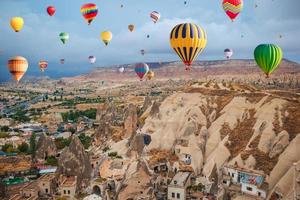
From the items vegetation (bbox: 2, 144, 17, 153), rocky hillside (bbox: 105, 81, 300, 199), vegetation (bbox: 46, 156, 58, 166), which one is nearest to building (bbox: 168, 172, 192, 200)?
rocky hillside (bbox: 105, 81, 300, 199)

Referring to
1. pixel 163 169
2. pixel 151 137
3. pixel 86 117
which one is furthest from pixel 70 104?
pixel 163 169

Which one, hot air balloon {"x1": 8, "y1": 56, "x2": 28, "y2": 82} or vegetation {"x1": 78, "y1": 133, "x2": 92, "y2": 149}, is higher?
hot air balloon {"x1": 8, "y1": 56, "x2": 28, "y2": 82}

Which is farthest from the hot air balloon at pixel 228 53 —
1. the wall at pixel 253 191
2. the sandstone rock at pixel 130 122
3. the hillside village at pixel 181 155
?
the wall at pixel 253 191

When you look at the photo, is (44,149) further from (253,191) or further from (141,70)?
(253,191)

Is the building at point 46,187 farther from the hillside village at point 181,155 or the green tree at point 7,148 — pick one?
the green tree at point 7,148

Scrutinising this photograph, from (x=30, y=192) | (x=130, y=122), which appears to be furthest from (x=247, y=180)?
(x=130, y=122)

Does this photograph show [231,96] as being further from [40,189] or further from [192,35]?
[40,189]

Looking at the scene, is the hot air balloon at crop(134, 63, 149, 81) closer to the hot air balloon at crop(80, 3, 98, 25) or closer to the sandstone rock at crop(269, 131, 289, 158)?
the hot air balloon at crop(80, 3, 98, 25)
